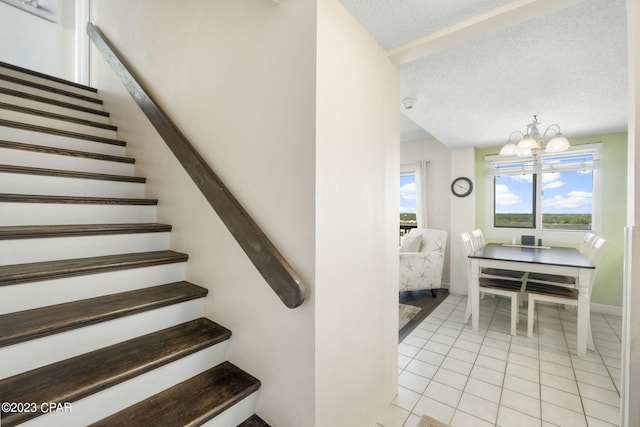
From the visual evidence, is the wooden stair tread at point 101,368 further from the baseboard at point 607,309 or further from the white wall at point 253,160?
the baseboard at point 607,309

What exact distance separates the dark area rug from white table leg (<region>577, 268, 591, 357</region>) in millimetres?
1356

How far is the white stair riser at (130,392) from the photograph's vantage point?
92 centimetres

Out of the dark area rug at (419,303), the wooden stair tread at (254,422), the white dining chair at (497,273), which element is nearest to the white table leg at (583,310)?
the white dining chair at (497,273)

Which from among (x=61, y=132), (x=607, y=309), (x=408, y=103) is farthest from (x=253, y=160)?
(x=607, y=309)

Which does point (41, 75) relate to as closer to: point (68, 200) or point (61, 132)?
point (61, 132)

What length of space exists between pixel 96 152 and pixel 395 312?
2603 mm

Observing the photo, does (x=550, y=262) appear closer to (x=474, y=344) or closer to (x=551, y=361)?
(x=551, y=361)

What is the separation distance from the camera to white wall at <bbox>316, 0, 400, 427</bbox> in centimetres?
119

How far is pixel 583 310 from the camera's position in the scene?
2.42 m

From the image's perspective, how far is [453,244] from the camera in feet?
14.3

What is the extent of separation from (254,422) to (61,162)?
2049 millimetres

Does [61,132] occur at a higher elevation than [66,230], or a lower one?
higher

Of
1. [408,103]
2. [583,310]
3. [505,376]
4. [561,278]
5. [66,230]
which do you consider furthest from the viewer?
[561,278]

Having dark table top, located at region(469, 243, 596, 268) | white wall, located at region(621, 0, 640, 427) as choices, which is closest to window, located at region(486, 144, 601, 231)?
dark table top, located at region(469, 243, 596, 268)
